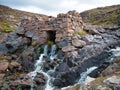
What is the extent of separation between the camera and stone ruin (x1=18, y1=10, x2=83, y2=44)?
200 ft

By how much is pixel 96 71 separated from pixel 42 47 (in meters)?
18.9

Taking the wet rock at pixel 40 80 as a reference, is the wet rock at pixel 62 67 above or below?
above

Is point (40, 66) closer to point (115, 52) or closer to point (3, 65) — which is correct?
point (3, 65)

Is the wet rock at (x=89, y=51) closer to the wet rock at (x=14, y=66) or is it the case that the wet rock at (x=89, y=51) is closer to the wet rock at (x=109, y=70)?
the wet rock at (x=109, y=70)

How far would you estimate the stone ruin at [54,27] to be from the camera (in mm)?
60875

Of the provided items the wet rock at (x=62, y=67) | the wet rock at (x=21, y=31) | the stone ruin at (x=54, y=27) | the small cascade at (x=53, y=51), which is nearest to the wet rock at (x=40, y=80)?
the wet rock at (x=62, y=67)

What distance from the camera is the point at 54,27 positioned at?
6303 centimetres

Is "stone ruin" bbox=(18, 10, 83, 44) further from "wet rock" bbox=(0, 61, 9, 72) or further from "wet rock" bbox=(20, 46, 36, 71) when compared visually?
"wet rock" bbox=(0, 61, 9, 72)

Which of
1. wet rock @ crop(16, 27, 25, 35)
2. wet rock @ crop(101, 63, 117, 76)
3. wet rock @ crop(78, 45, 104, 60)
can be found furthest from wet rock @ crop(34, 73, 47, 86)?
wet rock @ crop(16, 27, 25, 35)

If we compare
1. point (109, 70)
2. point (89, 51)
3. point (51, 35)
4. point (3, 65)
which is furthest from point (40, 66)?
point (109, 70)

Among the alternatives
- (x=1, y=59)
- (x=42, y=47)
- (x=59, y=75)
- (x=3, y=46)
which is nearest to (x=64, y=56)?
(x=59, y=75)

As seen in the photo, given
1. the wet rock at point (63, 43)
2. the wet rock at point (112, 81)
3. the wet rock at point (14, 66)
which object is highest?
the wet rock at point (63, 43)

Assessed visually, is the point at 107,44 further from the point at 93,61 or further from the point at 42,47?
the point at 42,47

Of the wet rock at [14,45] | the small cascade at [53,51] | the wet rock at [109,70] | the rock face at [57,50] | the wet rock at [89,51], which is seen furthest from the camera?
the wet rock at [14,45]
